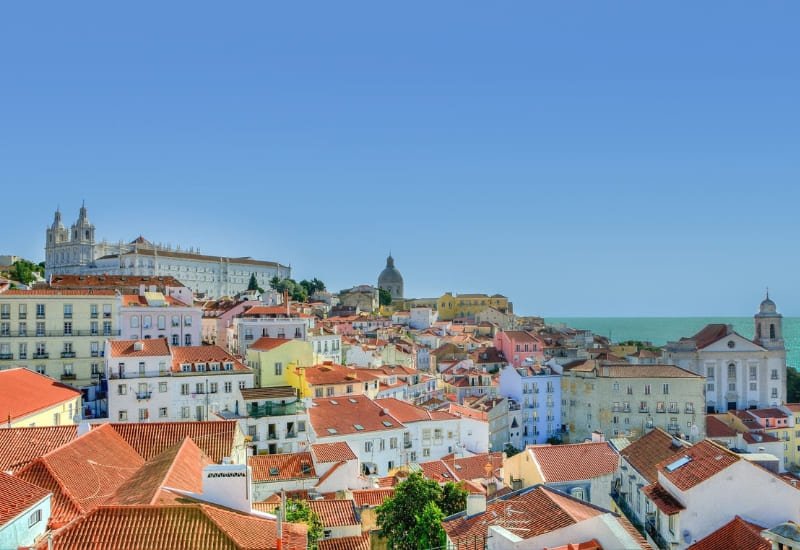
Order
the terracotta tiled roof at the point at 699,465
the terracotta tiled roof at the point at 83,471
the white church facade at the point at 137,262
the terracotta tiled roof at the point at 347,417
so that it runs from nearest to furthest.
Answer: the terracotta tiled roof at the point at 83,471 < the terracotta tiled roof at the point at 699,465 < the terracotta tiled roof at the point at 347,417 < the white church facade at the point at 137,262

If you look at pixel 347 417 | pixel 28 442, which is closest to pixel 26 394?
pixel 28 442

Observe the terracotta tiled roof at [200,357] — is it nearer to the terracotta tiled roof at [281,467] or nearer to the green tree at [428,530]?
the terracotta tiled roof at [281,467]

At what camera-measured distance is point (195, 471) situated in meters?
18.0

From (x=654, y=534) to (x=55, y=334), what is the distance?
4516cm

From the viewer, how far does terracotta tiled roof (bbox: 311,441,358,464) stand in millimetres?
34156

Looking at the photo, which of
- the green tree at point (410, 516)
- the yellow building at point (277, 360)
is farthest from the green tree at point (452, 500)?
the yellow building at point (277, 360)

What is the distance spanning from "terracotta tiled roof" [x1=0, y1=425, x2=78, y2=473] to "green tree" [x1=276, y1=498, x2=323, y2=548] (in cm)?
803

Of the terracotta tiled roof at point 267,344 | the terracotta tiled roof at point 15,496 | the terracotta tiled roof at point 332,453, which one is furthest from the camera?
the terracotta tiled roof at point 267,344

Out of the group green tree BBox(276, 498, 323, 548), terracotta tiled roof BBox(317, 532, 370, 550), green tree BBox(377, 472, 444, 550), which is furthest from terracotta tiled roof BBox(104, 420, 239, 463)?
green tree BBox(377, 472, 444, 550)

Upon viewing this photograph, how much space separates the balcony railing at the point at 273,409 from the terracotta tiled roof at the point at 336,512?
1516 centimetres

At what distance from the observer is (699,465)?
71.6ft

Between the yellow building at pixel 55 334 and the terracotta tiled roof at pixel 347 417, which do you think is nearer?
the terracotta tiled roof at pixel 347 417

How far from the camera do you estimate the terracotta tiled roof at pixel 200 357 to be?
147 feet

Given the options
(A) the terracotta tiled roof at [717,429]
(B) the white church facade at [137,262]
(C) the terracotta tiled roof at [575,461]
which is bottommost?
(A) the terracotta tiled roof at [717,429]
